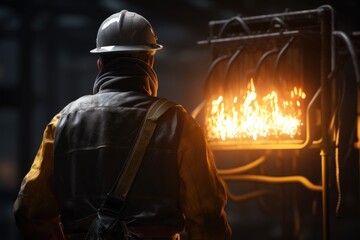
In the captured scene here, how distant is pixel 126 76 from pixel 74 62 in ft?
9.41

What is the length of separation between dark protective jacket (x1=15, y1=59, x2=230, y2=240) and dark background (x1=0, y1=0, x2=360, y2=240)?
2724mm

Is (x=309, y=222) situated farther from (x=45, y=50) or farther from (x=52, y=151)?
(x=52, y=151)

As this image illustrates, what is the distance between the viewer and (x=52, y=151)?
3.23m

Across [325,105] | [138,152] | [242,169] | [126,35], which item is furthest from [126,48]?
[242,169]

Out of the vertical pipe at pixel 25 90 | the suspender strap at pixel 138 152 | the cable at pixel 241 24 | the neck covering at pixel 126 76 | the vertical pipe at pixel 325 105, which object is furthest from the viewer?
the vertical pipe at pixel 25 90

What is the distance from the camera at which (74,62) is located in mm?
5941

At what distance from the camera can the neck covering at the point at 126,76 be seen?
313cm

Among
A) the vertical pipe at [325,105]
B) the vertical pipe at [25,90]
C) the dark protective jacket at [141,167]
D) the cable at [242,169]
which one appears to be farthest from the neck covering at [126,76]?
the vertical pipe at [25,90]

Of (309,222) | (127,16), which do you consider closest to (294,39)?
(127,16)

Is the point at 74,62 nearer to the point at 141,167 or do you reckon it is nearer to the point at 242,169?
the point at 242,169

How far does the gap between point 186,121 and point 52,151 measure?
52 centimetres

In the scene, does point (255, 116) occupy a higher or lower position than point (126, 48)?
lower

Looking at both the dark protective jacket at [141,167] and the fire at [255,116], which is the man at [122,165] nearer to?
the dark protective jacket at [141,167]

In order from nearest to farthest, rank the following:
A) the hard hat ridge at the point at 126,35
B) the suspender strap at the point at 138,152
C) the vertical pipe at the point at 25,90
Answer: the suspender strap at the point at 138,152 → the hard hat ridge at the point at 126,35 → the vertical pipe at the point at 25,90
